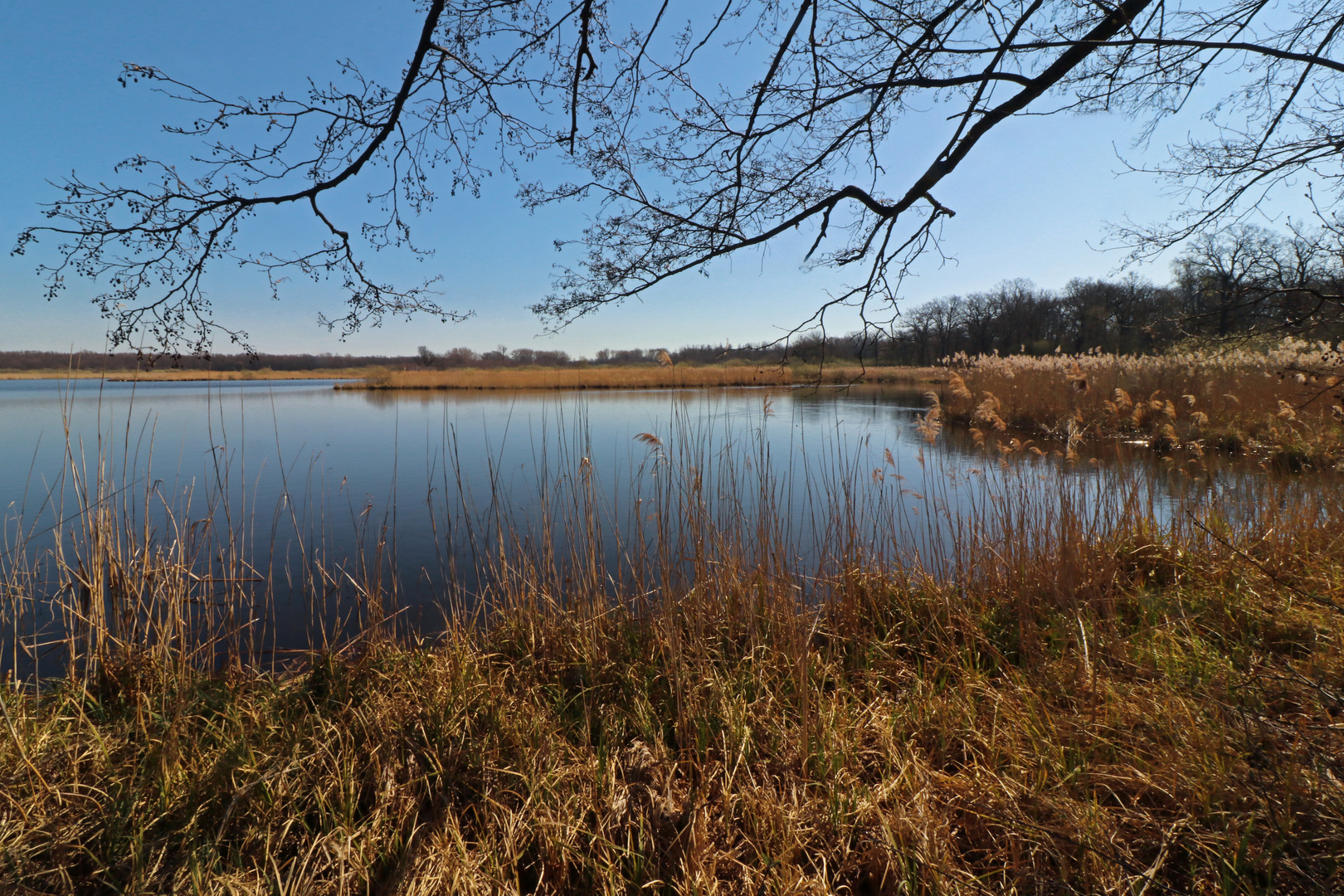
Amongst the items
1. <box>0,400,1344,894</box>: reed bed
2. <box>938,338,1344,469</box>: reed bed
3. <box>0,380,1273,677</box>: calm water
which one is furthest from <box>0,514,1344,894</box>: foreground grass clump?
<box>938,338,1344,469</box>: reed bed

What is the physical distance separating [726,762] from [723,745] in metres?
0.08

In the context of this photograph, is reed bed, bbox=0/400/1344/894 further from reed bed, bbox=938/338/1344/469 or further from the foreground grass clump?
reed bed, bbox=938/338/1344/469

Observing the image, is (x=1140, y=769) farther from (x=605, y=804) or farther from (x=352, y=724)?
(x=352, y=724)

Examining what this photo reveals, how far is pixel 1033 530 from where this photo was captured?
326 centimetres

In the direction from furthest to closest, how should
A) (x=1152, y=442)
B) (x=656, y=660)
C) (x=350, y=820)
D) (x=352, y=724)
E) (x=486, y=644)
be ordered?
(x=1152, y=442)
(x=486, y=644)
(x=656, y=660)
(x=352, y=724)
(x=350, y=820)

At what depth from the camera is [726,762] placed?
6.07 feet

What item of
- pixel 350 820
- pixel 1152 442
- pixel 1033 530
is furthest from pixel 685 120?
pixel 1152 442

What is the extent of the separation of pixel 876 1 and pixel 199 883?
409 centimetres

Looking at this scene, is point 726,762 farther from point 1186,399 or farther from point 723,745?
point 1186,399

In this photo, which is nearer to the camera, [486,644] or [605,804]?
[605,804]

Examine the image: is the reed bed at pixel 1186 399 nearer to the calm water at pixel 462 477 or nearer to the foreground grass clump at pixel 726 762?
the calm water at pixel 462 477

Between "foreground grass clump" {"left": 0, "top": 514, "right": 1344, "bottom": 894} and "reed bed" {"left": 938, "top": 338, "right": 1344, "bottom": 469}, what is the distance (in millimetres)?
3081

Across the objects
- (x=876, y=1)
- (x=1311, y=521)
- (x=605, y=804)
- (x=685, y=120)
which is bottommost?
(x=605, y=804)

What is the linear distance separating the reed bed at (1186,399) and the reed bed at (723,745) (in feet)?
9.30
